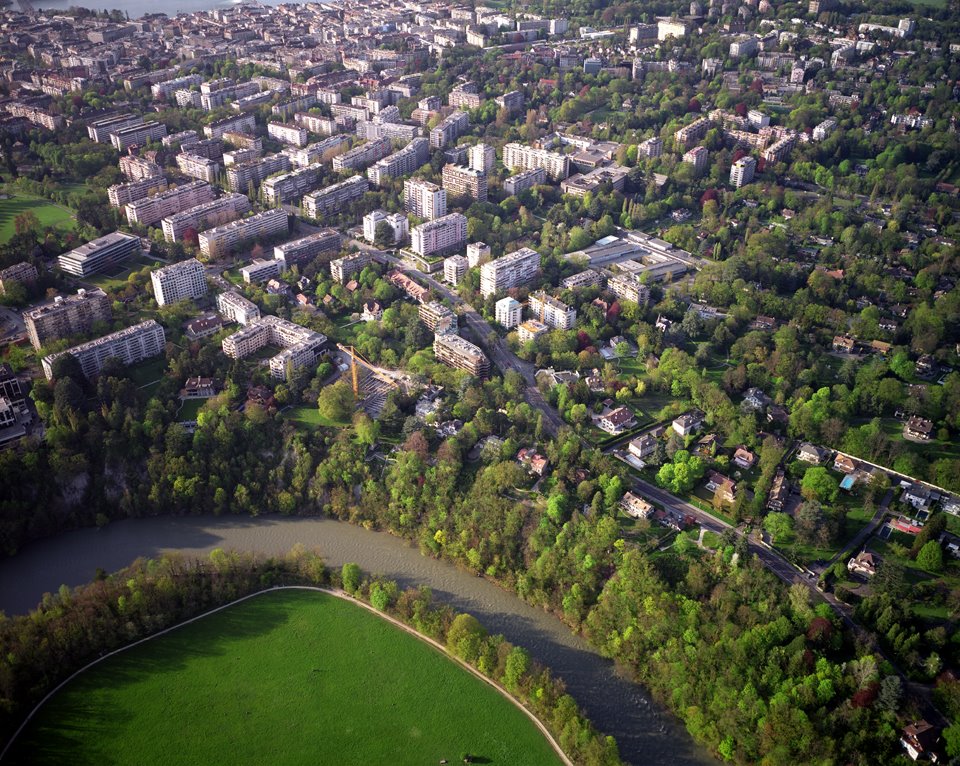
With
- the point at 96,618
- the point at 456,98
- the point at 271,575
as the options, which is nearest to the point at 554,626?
the point at 271,575

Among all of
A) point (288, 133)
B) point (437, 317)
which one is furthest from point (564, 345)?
point (288, 133)

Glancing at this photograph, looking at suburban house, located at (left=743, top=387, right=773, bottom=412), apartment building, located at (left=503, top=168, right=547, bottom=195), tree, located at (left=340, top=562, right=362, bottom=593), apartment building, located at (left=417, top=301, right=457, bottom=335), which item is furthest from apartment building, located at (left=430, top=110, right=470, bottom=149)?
tree, located at (left=340, top=562, right=362, bottom=593)

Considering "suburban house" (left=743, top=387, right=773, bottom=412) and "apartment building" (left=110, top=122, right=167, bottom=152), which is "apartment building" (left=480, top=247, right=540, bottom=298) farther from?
"apartment building" (left=110, top=122, right=167, bottom=152)

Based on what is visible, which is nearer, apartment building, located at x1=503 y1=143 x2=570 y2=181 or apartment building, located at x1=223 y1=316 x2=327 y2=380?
apartment building, located at x1=223 y1=316 x2=327 y2=380

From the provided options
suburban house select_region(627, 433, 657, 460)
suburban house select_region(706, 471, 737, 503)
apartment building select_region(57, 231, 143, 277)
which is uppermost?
apartment building select_region(57, 231, 143, 277)

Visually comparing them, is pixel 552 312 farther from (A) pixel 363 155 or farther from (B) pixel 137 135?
(B) pixel 137 135

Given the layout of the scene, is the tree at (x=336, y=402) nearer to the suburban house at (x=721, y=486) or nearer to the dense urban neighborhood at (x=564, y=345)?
the dense urban neighborhood at (x=564, y=345)

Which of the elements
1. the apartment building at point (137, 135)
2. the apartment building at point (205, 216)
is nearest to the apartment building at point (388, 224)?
the apartment building at point (205, 216)

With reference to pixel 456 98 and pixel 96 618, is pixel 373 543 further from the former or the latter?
pixel 456 98
